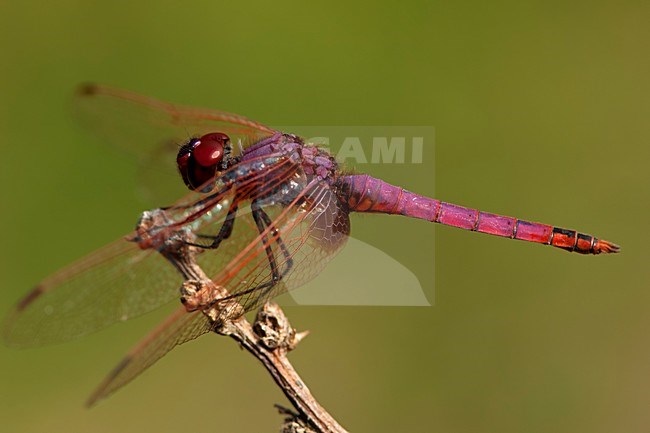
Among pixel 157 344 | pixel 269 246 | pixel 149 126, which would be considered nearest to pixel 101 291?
pixel 157 344

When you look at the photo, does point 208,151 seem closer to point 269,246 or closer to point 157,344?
point 269,246

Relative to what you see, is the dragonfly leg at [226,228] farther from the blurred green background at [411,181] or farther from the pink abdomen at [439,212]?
the blurred green background at [411,181]

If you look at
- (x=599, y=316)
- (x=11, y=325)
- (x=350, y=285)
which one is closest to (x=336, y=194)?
(x=350, y=285)

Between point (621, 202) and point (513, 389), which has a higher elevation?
point (621, 202)

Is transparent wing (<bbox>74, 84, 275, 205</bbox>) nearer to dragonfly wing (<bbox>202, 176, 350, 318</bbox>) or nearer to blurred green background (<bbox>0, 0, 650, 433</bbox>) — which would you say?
blurred green background (<bbox>0, 0, 650, 433</bbox>)

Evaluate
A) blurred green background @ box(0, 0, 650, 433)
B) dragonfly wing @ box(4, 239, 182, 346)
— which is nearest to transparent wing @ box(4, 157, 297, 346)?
dragonfly wing @ box(4, 239, 182, 346)

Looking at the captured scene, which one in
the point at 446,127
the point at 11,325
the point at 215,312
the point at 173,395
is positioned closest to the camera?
the point at 215,312

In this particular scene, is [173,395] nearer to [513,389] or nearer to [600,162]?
[513,389]
